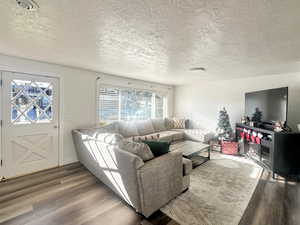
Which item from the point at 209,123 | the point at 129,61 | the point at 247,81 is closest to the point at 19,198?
the point at 129,61

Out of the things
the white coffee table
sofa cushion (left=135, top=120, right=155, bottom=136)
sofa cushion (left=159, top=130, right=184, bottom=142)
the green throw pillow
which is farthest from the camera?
sofa cushion (left=135, top=120, right=155, bottom=136)

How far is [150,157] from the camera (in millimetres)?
1928

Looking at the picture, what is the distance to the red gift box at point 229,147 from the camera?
4184 mm

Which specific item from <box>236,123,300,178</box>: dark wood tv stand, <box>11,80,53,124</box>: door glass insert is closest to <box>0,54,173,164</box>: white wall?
<box>11,80,53,124</box>: door glass insert

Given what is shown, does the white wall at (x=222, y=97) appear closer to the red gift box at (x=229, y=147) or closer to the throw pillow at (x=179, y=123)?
the throw pillow at (x=179, y=123)

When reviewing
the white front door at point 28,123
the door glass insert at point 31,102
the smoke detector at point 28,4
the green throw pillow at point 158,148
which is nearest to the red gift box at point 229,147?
the green throw pillow at point 158,148

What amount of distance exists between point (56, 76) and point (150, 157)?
9.64 feet

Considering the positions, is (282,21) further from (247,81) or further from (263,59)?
(247,81)

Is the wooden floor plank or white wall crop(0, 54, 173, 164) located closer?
the wooden floor plank

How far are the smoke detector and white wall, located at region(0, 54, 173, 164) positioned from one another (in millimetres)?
2058

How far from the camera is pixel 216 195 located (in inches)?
89.0

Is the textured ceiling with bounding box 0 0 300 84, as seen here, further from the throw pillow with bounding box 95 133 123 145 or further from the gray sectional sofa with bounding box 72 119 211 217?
the gray sectional sofa with bounding box 72 119 211 217

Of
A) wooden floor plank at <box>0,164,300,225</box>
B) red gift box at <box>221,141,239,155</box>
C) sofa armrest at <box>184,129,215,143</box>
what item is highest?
sofa armrest at <box>184,129,215,143</box>

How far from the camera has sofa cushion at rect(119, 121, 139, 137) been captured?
4.19m
